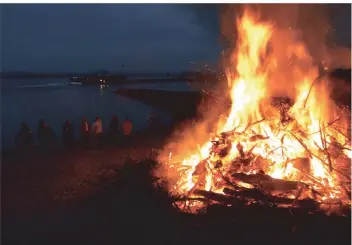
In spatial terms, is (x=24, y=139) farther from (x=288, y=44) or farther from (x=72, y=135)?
(x=288, y=44)

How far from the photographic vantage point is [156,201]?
5875 mm

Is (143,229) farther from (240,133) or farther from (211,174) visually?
(240,133)

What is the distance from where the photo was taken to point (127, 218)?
17.7 feet

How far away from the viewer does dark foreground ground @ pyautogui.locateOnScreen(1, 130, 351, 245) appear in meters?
4.84

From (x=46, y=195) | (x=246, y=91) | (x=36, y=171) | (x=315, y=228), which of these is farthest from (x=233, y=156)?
(x=36, y=171)

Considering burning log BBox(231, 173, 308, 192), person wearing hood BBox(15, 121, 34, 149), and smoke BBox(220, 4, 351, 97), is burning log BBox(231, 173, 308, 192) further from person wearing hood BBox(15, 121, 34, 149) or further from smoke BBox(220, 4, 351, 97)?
person wearing hood BBox(15, 121, 34, 149)

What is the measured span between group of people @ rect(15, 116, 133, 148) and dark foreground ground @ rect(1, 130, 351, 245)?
2.98m

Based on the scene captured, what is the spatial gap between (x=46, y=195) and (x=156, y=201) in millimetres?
1950

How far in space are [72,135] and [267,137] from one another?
6380mm

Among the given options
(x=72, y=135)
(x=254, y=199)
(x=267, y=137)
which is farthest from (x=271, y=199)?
(x=72, y=135)

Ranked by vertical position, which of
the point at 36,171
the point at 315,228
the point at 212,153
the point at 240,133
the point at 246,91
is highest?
the point at 246,91

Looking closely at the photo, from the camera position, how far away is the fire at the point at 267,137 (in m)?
6.02

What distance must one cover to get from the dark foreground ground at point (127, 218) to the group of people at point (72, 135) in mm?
2985

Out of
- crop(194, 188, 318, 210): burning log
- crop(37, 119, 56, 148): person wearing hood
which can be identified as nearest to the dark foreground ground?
crop(194, 188, 318, 210): burning log
